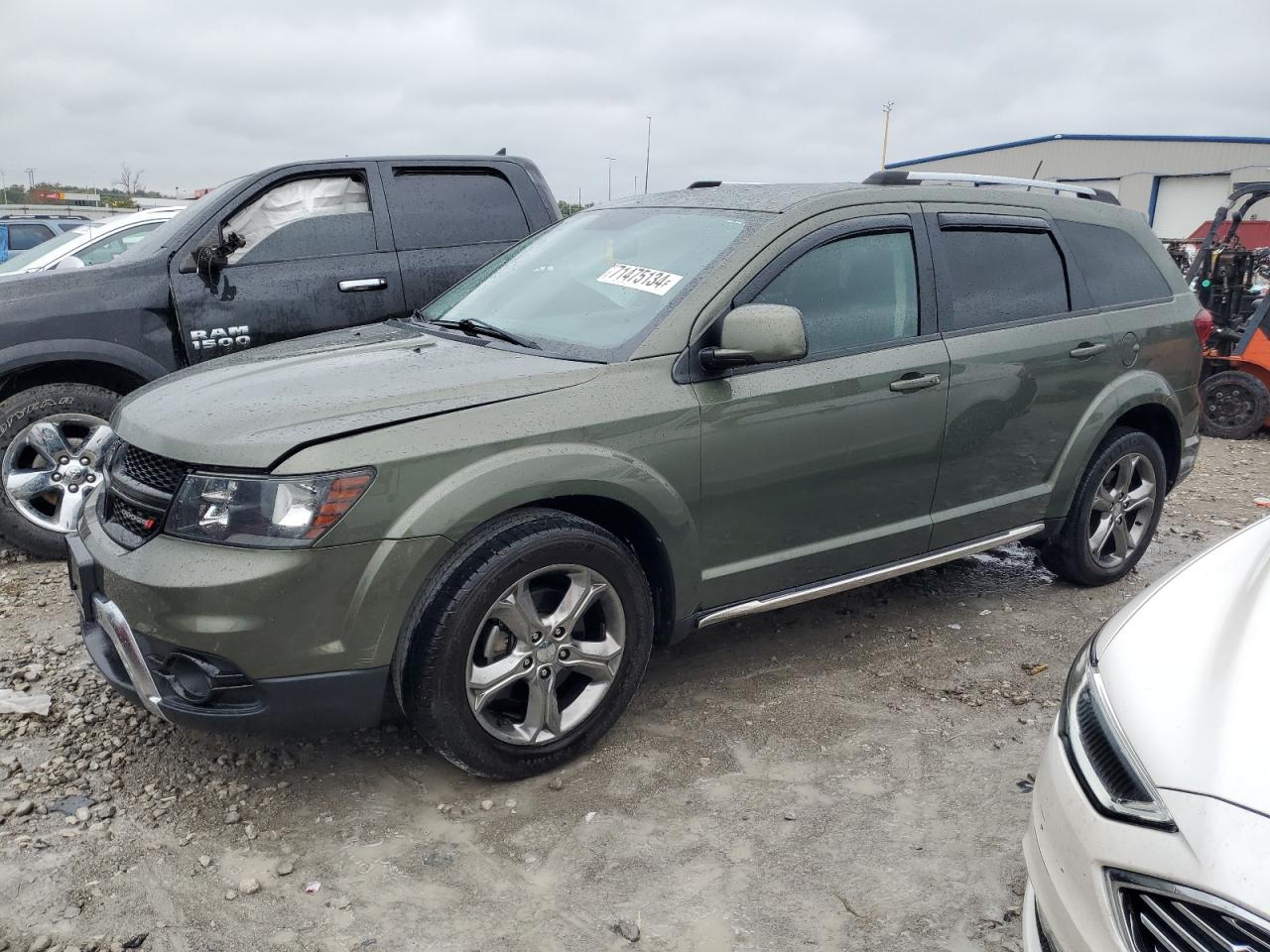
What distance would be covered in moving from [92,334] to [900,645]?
3905 millimetres

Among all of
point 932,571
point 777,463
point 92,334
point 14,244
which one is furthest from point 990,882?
point 14,244

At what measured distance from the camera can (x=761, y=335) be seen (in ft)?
10.2

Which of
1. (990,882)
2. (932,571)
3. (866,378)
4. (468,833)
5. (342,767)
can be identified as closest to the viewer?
(990,882)

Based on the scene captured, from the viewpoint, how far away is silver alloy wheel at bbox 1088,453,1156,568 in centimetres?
468

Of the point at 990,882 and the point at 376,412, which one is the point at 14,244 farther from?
the point at 990,882

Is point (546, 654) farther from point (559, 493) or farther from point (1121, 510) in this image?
point (1121, 510)

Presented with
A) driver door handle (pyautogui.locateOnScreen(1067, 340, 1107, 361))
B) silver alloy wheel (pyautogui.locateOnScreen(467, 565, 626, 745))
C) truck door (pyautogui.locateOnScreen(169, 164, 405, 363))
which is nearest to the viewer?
silver alloy wheel (pyautogui.locateOnScreen(467, 565, 626, 745))

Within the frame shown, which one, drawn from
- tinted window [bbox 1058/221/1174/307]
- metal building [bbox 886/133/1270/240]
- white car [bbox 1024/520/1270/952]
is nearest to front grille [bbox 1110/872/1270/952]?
white car [bbox 1024/520/1270/952]

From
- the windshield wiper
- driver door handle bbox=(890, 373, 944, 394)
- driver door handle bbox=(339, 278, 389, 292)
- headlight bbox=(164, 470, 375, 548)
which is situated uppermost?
driver door handle bbox=(339, 278, 389, 292)

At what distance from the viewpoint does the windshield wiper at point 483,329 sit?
3447mm

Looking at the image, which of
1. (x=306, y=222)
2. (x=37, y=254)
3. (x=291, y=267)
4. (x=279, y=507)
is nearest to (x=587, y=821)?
(x=279, y=507)

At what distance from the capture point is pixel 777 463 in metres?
3.40

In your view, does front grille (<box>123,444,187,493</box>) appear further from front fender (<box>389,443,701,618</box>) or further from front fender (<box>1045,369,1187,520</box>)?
front fender (<box>1045,369,1187,520</box>)

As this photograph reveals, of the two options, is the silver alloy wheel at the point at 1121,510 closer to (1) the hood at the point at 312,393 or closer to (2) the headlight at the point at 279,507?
(1) the hood at the point at 312,393
